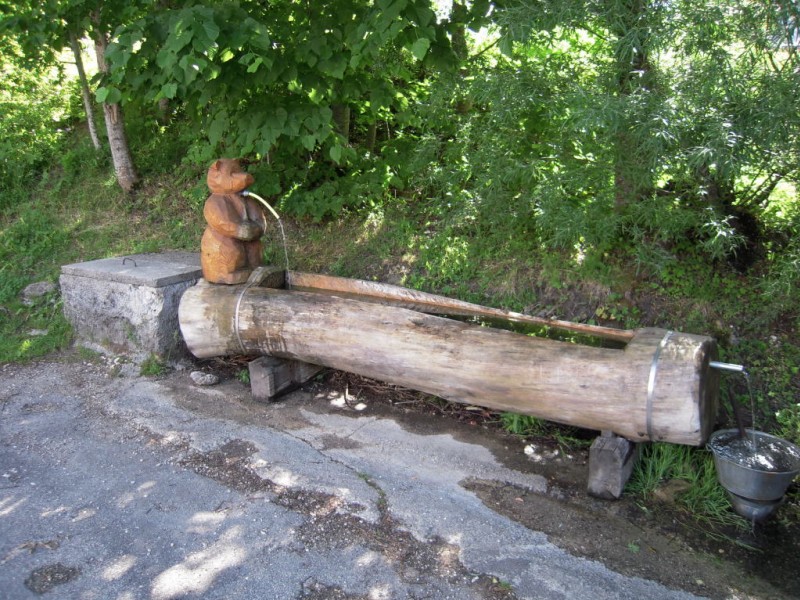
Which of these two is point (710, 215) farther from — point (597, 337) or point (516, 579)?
point (516, 579)


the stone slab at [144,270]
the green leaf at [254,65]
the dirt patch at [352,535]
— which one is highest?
the green leaf at [254,65]

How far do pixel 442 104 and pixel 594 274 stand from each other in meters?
1.69

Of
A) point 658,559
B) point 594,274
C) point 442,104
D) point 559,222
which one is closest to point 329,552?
point 658,559

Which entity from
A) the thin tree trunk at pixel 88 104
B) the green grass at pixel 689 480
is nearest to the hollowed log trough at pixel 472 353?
the green grass at pixel 689 480

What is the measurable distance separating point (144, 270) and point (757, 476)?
4.33 m

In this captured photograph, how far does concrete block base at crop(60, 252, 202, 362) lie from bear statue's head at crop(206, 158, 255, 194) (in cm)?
81

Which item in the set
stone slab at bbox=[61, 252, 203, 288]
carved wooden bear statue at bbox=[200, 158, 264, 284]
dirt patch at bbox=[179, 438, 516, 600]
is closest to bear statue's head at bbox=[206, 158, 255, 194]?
carved wooden bear statue at bbox=[200, 158, 264, 284]

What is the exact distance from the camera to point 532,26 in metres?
3.34

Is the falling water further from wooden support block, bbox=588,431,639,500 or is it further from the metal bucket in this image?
wooden support block, bbox=588,431,639,500

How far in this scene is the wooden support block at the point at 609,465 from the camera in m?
3.00

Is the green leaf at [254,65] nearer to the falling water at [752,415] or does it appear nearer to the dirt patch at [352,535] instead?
the dirt patch at [352,535]

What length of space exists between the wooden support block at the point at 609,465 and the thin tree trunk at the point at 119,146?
609 cm

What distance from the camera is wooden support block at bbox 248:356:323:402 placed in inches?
162

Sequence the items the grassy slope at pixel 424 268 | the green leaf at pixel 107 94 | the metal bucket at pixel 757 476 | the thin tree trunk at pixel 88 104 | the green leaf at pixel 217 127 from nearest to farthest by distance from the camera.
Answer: the metal bucket at pixel 757 476, the grassy slope at pixel 424 268, the green leaf at pixel 107 94, the green leaf at pixel 217 127, the thin tree trunk at pixel 88 104
